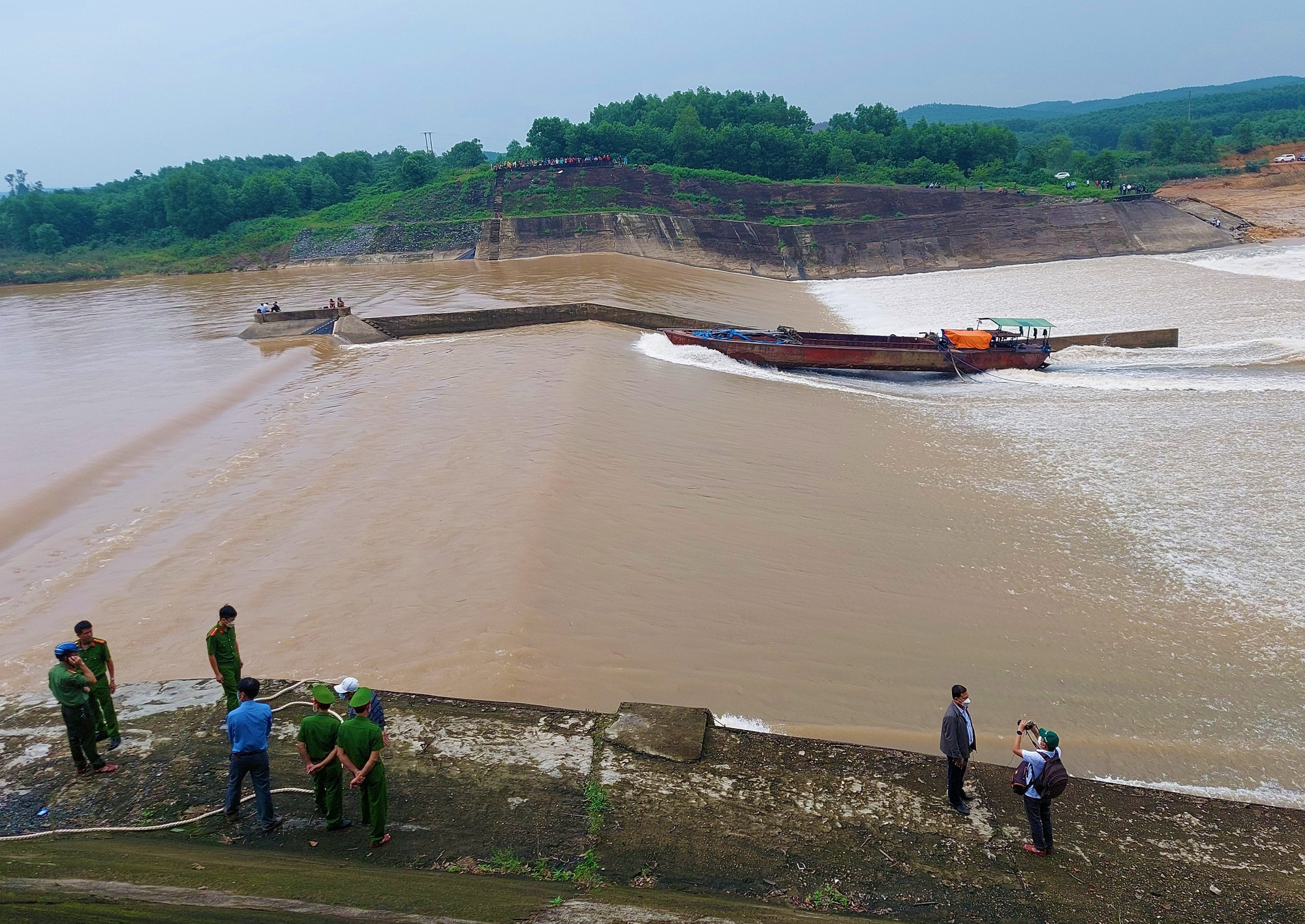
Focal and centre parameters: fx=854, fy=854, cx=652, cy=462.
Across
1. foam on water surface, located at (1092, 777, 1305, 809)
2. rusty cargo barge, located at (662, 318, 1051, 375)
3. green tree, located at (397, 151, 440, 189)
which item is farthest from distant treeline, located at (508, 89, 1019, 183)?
foam on water surface, located at (1092, 777, 1305, 809)

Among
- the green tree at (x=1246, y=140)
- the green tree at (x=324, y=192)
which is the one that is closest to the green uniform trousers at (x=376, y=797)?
the green tree at (x=324, y=192)

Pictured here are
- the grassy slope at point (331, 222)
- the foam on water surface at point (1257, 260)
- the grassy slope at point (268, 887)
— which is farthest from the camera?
the grassy slope at point (331, 222)

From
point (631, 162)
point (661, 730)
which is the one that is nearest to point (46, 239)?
point (631, 162)

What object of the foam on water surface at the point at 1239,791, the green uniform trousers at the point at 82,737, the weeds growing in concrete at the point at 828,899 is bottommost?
the foam on water surface at the point at 1239,791

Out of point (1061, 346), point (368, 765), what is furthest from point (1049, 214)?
point (368, 765)

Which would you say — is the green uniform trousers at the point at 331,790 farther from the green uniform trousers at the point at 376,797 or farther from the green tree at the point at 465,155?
the green tree at the point at 465,155

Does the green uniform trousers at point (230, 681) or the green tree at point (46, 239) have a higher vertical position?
the green tree at point (46, 239)

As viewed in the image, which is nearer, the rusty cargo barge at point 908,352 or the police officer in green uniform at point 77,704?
the police officer in green uniform at point 77,704
